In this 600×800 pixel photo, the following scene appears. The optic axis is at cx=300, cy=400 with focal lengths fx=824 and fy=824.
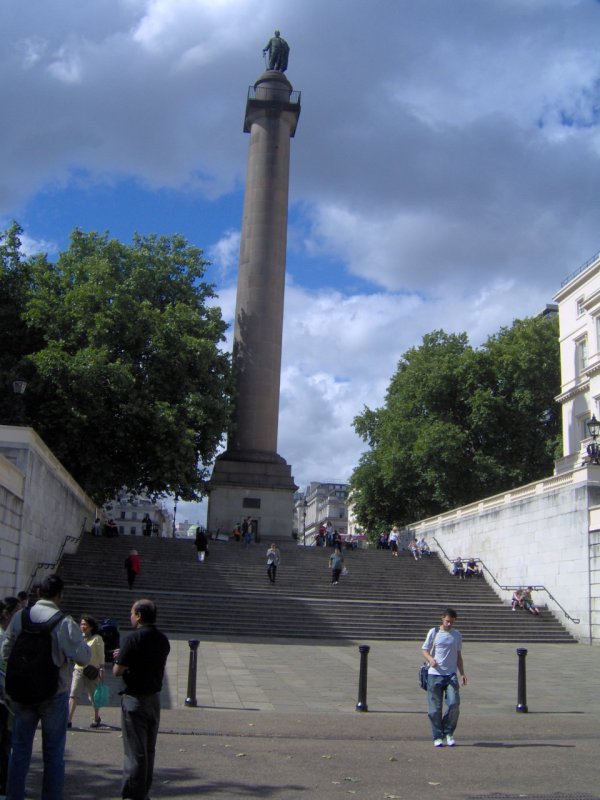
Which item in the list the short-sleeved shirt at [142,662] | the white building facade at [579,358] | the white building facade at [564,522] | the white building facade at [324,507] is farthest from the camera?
the white building facade at [324,507]

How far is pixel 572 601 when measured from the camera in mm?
25641

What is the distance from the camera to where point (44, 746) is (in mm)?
5711

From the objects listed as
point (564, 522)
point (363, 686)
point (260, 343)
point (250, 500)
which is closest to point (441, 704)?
point (363, 686)

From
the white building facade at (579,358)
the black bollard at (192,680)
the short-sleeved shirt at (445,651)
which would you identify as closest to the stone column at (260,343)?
the white building facade at (579,358)

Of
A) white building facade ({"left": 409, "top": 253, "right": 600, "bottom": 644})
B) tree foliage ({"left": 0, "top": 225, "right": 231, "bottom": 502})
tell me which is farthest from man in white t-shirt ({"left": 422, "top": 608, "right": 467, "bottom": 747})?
tree foliage ({"left": 0, "top": 225, "right": 231, "bottom": 502})

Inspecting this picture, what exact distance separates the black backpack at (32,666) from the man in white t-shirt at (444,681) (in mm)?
5024

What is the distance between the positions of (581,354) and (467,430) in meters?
11.4

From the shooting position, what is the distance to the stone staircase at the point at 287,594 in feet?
77.1

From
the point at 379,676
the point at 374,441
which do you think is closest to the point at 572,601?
the point at 379,676

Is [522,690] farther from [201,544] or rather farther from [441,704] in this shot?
[201,544]

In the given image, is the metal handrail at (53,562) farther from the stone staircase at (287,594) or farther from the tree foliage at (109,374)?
the tree foliage at (109,374)

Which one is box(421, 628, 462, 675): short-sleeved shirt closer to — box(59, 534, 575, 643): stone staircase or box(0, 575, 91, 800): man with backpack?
box(0, 575, 91, 800): man with backpack

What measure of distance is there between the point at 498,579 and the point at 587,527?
280 inches

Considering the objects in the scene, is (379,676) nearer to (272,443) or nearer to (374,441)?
(272,443)
